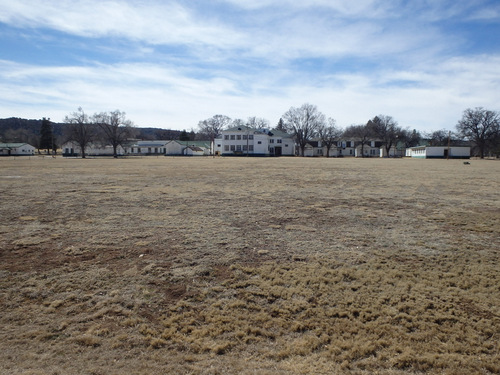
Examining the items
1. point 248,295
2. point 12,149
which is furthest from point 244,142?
point 248,295

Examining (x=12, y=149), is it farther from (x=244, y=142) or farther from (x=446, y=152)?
(x=446, y=152)

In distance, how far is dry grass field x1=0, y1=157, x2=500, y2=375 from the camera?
2789 millimetres

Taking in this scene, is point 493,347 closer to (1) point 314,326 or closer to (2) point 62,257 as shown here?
(1) point 314,326

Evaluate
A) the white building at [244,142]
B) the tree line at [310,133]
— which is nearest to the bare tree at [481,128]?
the tree line at [310,133]

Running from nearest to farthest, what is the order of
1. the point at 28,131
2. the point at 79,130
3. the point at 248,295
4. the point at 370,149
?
the point at 248,295 < the point at 79,130 < the point at 370,149 < the point at 28,131

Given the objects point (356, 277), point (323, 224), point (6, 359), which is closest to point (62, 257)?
point (6, 359)

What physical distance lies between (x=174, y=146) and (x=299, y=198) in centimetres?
9840

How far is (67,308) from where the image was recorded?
362cm

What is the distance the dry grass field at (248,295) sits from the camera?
279cm

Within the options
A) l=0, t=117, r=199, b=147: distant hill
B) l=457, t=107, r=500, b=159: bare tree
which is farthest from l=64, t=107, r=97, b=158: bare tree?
l=457, t=107, r=500, b=159: bare tree

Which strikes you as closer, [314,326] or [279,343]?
[279,343]

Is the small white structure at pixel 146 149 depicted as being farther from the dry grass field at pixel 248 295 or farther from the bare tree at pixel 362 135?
the dry grass field at pixel 248 295

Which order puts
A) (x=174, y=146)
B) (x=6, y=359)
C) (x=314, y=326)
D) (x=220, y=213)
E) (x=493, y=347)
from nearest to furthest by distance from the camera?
(x=6, y=359) < (x=493, y=347) < (x=314, y=326) < (x=220, y=213) < (x=174, y=146)

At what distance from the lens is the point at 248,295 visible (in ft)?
13.1
